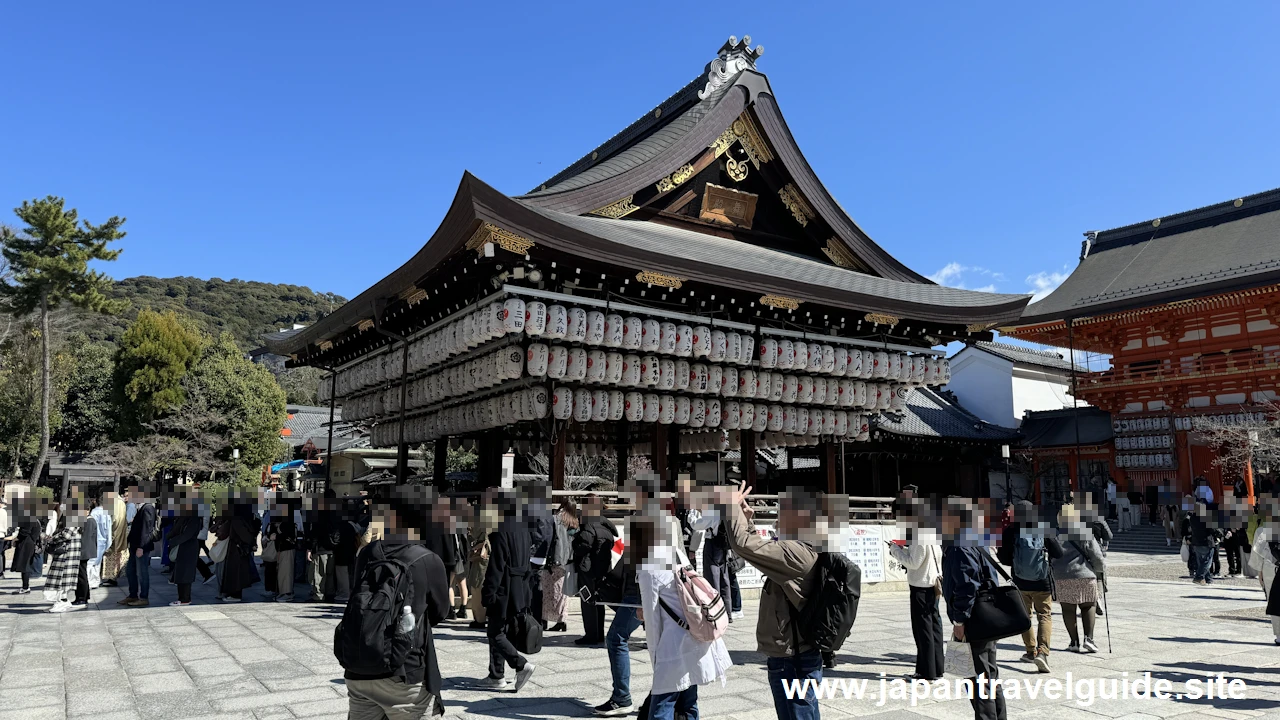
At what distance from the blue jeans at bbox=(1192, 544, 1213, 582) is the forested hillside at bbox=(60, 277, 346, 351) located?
Result: 9524 centimetres

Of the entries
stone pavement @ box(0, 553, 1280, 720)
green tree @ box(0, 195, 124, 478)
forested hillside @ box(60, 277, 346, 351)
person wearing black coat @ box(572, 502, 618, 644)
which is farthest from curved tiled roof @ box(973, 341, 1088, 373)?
forested hillside @ box(60, 277, 346, 351)

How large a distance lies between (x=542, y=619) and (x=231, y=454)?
115 feet

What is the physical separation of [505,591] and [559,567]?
8.92 ft

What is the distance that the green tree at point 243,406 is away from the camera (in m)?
40.1

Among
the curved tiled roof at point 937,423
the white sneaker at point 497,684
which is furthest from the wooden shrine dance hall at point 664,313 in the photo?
the curved tiled roof at point 937,423

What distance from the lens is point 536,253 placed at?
13586 millimetres

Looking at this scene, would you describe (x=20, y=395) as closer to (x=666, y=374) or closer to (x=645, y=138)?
(x=645, y=138)

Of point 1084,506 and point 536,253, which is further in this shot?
point 536,253

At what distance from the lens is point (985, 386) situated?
39812 millimetres

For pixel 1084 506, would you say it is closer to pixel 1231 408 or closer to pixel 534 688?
pixel 534 688

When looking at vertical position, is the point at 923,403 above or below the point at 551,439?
above

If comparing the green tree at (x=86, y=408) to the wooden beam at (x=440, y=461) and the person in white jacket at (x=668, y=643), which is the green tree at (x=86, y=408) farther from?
the person in white jacket at (x=668, y=643)

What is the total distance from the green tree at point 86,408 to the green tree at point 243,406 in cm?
607

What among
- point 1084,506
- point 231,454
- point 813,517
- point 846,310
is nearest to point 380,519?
point 813,517
